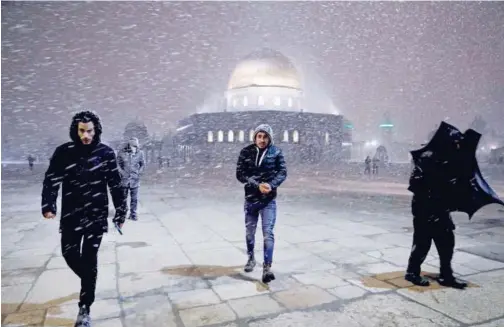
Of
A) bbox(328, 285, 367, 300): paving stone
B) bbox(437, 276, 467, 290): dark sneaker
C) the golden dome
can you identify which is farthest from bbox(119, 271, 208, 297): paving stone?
the golden dome

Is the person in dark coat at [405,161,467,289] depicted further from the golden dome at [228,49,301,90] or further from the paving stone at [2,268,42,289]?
the golden dome at [228,49,301,90]

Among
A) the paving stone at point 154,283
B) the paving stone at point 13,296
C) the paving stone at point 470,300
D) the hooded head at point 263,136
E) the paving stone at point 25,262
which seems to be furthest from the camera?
the paving stone at point 25,262

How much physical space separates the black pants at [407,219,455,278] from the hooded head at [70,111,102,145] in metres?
3.52

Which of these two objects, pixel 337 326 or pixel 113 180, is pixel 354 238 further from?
pixel 113 180

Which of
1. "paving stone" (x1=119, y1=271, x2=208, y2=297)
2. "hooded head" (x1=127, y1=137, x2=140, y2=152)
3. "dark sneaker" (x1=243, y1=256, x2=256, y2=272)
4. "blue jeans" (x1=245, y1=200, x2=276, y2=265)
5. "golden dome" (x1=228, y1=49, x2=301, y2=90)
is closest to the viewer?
"paving stone" (x1=119, y1=271, x2=208, y2=297)

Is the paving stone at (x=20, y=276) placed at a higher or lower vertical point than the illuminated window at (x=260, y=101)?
lower

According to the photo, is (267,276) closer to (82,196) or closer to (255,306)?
(255,306)

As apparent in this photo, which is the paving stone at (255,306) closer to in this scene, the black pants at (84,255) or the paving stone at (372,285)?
the paving stone at (372,285)

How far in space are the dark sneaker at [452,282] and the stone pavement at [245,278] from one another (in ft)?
0.23

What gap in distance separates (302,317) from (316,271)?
1355mm

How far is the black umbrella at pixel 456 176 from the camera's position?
411 centimetres

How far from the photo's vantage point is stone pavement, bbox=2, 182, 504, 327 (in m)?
3.38

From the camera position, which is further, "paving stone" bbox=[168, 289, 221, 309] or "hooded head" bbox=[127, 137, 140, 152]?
"hooded head" bbox=[127, 137, 140, 152]

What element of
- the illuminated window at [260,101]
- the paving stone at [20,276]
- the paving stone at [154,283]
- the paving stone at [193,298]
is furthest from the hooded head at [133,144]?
the illuminated window at [260,101]
